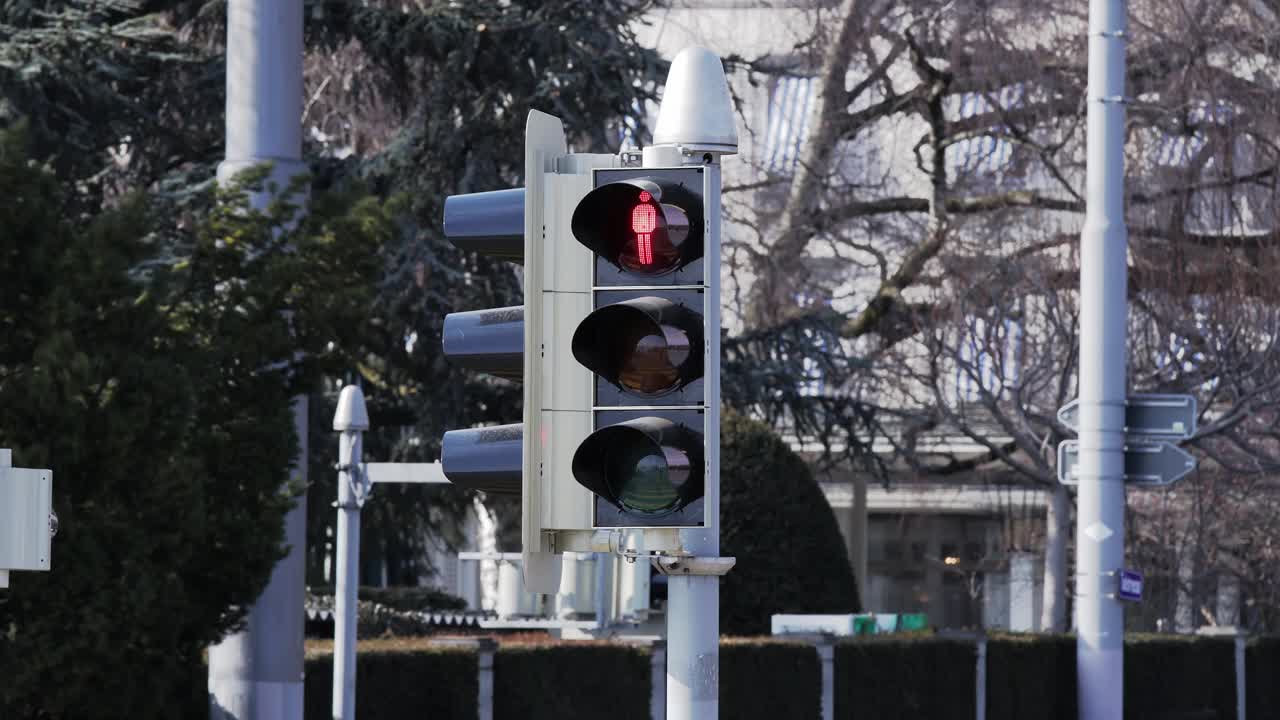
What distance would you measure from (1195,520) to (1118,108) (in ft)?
39.6

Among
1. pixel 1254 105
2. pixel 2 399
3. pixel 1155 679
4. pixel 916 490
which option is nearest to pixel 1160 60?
pixel 1254 105

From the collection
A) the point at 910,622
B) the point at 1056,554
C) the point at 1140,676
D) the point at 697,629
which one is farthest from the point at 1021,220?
the point at 697,629

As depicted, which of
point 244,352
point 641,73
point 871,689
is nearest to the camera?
point 244,352

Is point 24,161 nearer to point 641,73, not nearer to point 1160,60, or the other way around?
point 641,73

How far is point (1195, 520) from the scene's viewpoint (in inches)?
987

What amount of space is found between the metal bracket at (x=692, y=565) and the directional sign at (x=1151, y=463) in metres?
9.03

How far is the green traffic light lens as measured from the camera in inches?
189

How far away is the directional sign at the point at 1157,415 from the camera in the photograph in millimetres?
13688

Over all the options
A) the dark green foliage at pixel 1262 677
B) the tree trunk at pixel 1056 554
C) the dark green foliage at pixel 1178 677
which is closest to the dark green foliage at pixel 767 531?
the dark green foliage at pixel 1178 677

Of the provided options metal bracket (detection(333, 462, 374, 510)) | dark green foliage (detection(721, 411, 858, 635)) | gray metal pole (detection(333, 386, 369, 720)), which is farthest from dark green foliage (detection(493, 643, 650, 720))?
dark green foliage (detection(721, 411, 858, 635))

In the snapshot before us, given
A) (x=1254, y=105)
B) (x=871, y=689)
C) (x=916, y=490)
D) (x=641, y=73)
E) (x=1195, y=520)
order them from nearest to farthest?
1. (x=871, y=689)
2. (x=641, y=73)
3. (x=1254, y=105)
4. (x=1195, y=520)
5. (x=916, y=490)

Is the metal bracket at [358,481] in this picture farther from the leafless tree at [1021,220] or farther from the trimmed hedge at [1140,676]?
the leafless tree at [1021,220]

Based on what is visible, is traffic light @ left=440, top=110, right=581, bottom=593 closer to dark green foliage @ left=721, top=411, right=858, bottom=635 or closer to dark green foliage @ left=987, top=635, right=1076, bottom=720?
dark green foliage @ left=721, top=411, right=858, bottom=635

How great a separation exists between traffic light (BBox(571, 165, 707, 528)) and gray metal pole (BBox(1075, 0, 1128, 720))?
934cm
